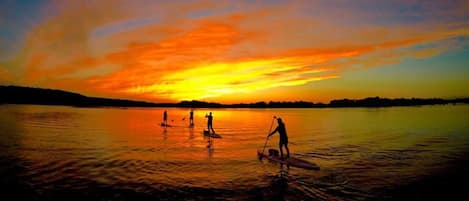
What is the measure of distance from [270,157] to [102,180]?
1061 cm

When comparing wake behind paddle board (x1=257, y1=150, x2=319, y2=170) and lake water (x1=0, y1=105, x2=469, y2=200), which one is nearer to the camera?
lake water (x1=0, y1=105, x2=469, y2=200)

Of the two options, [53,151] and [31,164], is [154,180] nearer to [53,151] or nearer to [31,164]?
[31,164]

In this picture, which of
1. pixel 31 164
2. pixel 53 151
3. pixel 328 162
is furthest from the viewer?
pixel 53 151

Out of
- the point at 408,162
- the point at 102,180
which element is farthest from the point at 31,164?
the point at 408,162

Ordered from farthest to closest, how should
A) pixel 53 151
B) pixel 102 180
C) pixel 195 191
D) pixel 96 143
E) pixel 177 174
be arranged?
pixel 96 143 → pixel 53 151 → pixel 177 174 → pixel 102 180 → pixel 195 191

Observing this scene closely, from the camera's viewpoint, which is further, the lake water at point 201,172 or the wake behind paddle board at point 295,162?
the wake behind paddle board at point 295,162

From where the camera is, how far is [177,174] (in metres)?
17.7

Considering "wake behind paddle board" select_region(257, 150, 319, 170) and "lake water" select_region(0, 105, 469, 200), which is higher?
"wake behind paddle board" select_region(257, 150, 319, 170)

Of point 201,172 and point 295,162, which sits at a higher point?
point 295,162

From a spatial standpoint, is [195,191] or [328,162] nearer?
[195,191]

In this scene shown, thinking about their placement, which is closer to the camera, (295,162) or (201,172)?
(201,172)

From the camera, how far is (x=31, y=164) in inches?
761

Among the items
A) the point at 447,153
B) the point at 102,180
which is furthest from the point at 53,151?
the point at 447,153

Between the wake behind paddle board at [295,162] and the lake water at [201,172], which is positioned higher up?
the wake behind paddle board at [295,162]
